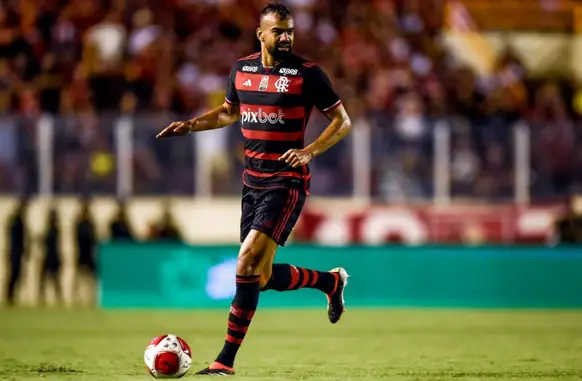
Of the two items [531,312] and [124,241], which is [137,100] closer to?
[124,241]

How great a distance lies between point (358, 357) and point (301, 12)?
12.0m

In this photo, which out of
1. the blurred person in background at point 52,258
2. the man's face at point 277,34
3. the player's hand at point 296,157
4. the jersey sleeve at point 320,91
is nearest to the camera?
the player's hand at point 296,157

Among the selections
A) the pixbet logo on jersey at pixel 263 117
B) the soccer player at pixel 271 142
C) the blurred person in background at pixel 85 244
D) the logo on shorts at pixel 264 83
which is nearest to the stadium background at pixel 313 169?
the blurred person in background at pixel 85 244

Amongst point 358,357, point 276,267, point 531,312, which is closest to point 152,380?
point 276,267

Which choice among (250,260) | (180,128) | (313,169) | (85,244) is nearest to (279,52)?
(180,128)

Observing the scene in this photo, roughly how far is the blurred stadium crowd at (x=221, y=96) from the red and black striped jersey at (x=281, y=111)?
385 inches

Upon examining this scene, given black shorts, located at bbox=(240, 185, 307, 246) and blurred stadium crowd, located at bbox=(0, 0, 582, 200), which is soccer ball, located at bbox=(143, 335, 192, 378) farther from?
blurred stadium crowd, located at bbox=(0, 0, 582, 200)

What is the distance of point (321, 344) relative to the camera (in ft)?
40.0

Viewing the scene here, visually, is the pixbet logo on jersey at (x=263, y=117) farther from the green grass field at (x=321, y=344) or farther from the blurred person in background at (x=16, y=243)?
the blurred person in background at (x=16, y=243)

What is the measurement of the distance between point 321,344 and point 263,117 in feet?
12.3

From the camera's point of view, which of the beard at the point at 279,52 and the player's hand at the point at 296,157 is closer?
the player's hand at the point at 296,157

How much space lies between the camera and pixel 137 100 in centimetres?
1997

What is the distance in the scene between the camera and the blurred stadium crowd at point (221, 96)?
19250 millimetres

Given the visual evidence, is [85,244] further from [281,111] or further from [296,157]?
[296,157]
